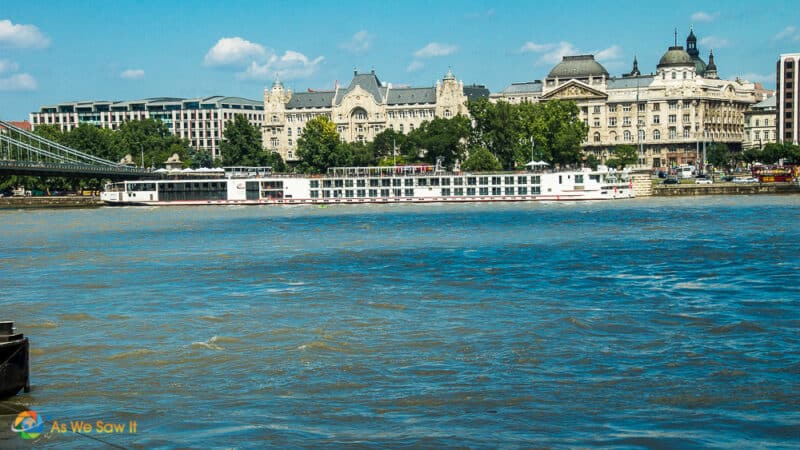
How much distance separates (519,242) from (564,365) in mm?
32697

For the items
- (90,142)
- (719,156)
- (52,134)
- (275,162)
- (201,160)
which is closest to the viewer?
(90,142)

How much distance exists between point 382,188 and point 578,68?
255 ft

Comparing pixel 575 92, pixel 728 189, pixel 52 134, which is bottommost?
pixel 728 189

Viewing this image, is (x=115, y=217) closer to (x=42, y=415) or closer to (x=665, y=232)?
(x=665, y=232)

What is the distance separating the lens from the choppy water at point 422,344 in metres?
16.9

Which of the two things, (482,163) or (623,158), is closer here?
(482,163)

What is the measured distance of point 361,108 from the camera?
184625 mm

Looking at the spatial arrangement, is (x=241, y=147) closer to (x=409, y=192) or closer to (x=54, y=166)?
(x=54, y=166)

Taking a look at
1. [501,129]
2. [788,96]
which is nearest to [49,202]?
[501,129]

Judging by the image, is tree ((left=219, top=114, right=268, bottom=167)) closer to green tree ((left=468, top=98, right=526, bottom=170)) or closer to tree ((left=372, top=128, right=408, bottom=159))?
tree ((left=372, top=128, right=408, bottom=159))

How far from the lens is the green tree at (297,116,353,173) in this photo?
148m

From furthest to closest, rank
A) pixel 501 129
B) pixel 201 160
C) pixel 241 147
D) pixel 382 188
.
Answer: pixel 201 160 < pixel 241 147 < pixel 501 129 < pixel 382 188

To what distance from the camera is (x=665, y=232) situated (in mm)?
58750

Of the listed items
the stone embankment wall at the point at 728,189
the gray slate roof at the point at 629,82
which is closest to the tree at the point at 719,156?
the gray slate roof at the point at 629,82
